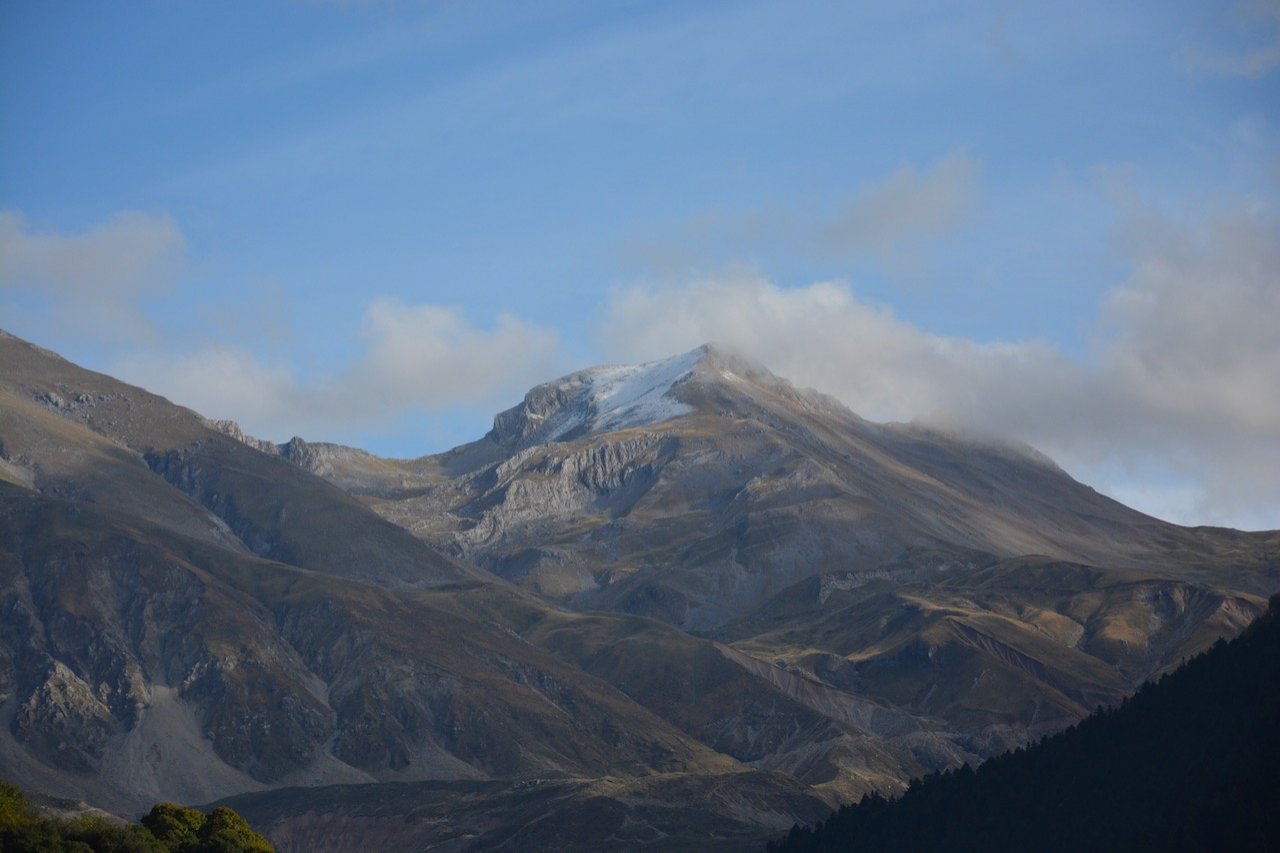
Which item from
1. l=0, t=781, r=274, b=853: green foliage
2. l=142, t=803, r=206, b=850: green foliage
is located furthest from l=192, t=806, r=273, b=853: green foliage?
l=142, t=803, r=206, b=850: green foliage

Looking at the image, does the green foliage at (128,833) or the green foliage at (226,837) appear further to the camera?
the green foliage at (226,837)

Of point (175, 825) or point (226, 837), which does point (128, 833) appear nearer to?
point (226, 837)

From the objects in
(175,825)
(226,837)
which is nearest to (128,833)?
(226,837)

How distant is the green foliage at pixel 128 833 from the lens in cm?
15125

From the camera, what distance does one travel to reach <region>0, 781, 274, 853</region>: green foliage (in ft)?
496

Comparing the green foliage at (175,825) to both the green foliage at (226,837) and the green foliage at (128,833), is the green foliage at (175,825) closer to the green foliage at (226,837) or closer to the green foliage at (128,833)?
the green foliage at (128,833)

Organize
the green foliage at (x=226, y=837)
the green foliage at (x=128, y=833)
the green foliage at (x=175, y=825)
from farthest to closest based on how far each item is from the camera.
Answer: the green foliage at (x=175, y=825) < the green foliage at (x=226, y=837) < the green foliage at (x=128, y=833)

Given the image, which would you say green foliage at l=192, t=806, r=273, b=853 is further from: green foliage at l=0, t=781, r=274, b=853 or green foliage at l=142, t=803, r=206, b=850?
green foliage at l=142, t=803, r=206, b=850

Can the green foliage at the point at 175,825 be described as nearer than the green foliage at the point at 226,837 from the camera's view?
No

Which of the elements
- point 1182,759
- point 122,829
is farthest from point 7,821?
point 1182,759

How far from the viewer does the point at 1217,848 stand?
177 m

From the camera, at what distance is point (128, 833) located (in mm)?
162125

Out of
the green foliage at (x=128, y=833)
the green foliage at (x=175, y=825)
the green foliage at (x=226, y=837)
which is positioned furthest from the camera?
the green foliage at (x=175, y=825)

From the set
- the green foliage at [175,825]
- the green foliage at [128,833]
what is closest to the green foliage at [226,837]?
the green foliage at [128,833]
